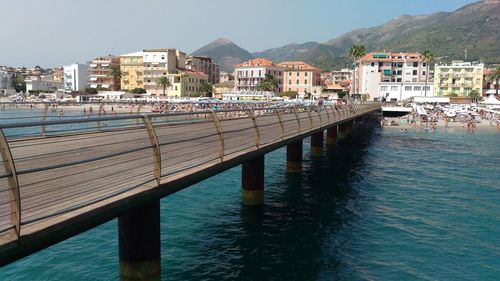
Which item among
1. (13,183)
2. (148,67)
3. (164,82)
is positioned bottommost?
(13,183)

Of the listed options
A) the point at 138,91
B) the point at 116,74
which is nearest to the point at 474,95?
the point at 138,91

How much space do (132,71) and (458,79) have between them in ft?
341

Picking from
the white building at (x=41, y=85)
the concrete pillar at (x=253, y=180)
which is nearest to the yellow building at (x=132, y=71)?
the white building at (x=41, y=85)

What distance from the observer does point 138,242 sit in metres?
9.58

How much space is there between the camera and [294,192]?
76.1 ft

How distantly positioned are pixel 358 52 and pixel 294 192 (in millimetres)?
99598

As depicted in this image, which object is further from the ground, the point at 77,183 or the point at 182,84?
the point at 182,84

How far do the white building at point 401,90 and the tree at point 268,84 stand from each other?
32.1 m

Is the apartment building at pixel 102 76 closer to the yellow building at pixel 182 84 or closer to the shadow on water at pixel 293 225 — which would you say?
the yellow building at pixel 182 84

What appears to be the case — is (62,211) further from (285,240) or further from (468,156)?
(468,156)

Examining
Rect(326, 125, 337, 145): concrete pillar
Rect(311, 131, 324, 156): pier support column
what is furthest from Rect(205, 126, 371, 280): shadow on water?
Rect(326, 125, 337, 145): concrete pillar

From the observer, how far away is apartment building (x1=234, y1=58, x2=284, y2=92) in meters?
139

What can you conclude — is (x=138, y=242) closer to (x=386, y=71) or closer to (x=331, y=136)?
(x=331, y=136)

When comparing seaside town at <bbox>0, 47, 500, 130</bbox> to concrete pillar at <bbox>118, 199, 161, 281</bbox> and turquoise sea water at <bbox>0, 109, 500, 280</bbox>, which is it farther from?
concrete pillar at <bbox>118, 199, 161, 281</bbox>
